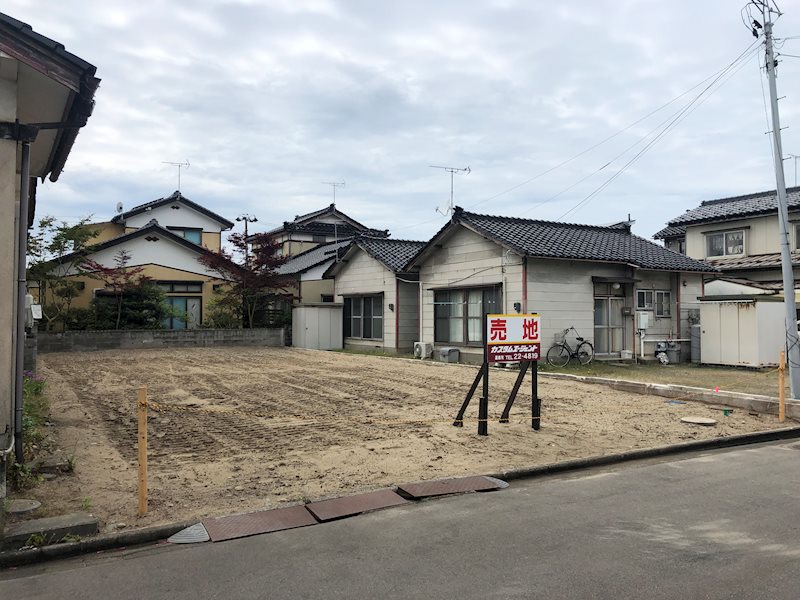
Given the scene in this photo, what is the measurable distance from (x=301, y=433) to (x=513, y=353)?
3.04 metres

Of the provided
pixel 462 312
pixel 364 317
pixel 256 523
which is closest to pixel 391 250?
pixel 364 317

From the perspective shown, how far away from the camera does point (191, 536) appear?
4402 mm

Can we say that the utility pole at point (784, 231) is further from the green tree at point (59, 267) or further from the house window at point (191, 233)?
the house window at point (191, 233)

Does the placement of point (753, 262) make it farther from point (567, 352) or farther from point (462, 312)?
point (462, 312)

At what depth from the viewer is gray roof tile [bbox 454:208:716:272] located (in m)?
16.6

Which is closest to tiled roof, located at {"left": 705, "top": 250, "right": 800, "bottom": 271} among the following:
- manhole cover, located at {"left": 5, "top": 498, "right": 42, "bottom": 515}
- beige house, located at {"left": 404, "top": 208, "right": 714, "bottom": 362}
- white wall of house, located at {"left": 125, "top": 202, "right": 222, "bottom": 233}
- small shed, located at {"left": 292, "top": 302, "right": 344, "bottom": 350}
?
beige house, located at {"left": 404, "top": 208, "right": 714, "bottom": 362}

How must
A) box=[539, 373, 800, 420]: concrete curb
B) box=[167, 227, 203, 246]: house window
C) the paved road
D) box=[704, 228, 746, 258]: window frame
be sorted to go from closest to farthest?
the paved road → box=[539, 373, 800, 420]: concrete curb → box=[704, 228, 746, 258]: window frame → box=[167, 227, 203, 246]: house window

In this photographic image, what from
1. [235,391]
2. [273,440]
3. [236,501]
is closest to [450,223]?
[235,391]

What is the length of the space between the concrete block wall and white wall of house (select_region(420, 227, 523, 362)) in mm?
7882

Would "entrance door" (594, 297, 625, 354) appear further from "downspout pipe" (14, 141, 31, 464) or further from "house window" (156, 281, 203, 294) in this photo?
"house window" (156, 281, 203, 294)

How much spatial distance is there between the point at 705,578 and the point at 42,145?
7.53 meters

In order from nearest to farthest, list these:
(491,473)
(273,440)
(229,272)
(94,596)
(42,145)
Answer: (94,596)
(491,473)
(42,145)
(273,440)
(229,272)

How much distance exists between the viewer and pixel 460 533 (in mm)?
4477

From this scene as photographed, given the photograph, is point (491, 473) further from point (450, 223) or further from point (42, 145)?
point (450, 223)
